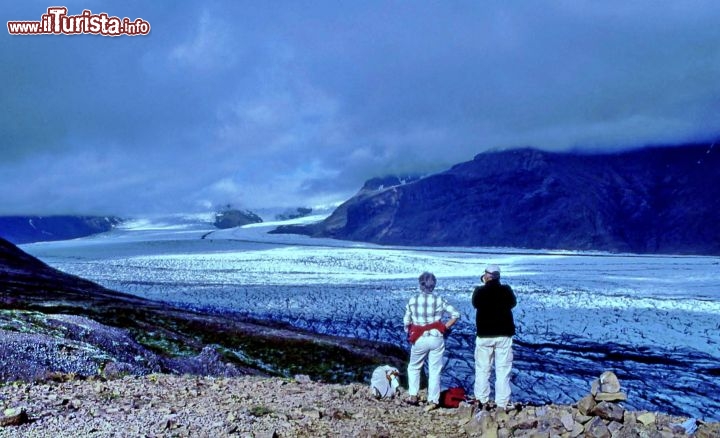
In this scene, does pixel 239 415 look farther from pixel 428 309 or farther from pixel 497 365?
pixel 497 365

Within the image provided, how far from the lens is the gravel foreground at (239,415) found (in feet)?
30.1

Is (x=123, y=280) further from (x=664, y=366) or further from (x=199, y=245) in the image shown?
(x=199, y=245)

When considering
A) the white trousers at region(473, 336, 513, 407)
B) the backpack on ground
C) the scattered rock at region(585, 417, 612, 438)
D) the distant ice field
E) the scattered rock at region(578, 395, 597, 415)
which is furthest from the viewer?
the distant ice field

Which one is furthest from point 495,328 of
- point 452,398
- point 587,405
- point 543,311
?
point 543,311

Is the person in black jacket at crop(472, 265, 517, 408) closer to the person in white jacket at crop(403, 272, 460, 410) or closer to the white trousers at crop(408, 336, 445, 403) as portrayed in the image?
the person in white jacket at crop(403, 272, 460, 410)

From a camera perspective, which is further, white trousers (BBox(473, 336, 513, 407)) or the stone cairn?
white trousers (BBox(473, 336, 513, 407))

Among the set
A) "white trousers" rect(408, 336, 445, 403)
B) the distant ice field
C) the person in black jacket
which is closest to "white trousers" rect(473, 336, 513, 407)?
the person in black jacket

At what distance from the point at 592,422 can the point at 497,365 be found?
8.06 ft

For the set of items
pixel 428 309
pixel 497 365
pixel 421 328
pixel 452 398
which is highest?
pixel 428 309

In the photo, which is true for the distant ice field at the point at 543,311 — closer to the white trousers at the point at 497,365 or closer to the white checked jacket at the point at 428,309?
the white trousers at the point at 497,365

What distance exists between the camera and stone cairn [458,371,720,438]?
9.12m

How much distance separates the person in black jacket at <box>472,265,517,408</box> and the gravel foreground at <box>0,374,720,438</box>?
2.38ft

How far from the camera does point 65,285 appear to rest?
61.4 metres

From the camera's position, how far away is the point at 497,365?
1147 centimetres
